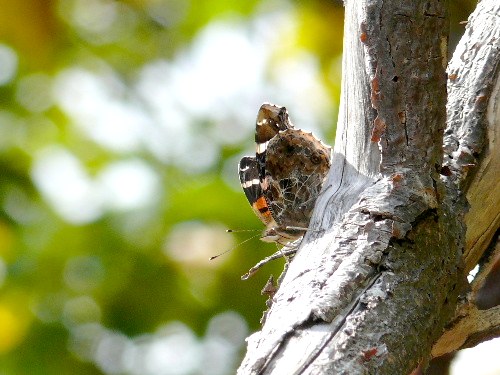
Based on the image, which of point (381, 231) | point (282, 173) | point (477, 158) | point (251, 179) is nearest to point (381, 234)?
point (381, 231)

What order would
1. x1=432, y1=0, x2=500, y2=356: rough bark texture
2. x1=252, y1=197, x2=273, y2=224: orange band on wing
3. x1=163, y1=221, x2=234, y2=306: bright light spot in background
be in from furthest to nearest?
x1=163, y1=221, x2=234, y2=306: bright light spot in background
x1=252, y1=197, x2=273, y2=224: orange band on wing
x1=432, y1=0, x2=500, y2=356: rough bark texture

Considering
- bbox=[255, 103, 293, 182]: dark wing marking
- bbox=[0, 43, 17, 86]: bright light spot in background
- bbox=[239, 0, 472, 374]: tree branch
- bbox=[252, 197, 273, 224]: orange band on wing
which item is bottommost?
bbox=[239, 0, 472, 374]: tree branch

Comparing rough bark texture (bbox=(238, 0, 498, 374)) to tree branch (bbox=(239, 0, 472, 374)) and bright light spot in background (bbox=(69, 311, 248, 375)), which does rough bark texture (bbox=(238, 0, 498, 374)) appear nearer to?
tree branch (bbox=(239, 0, 472, 374))

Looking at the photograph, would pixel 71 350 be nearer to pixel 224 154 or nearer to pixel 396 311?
pixel 224 154

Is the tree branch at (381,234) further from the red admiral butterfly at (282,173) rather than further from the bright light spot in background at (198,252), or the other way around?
the bright light spot in background at (198,252)

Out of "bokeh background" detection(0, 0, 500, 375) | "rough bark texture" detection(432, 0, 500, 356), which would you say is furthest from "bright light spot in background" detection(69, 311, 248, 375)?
"rough bark texture" detection(432, 0, 500, 356)

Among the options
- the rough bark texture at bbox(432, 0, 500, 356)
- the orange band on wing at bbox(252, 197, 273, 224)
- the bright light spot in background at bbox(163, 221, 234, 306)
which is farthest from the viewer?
the bright light spot in background at bbox(163, 221, 234, 306)
